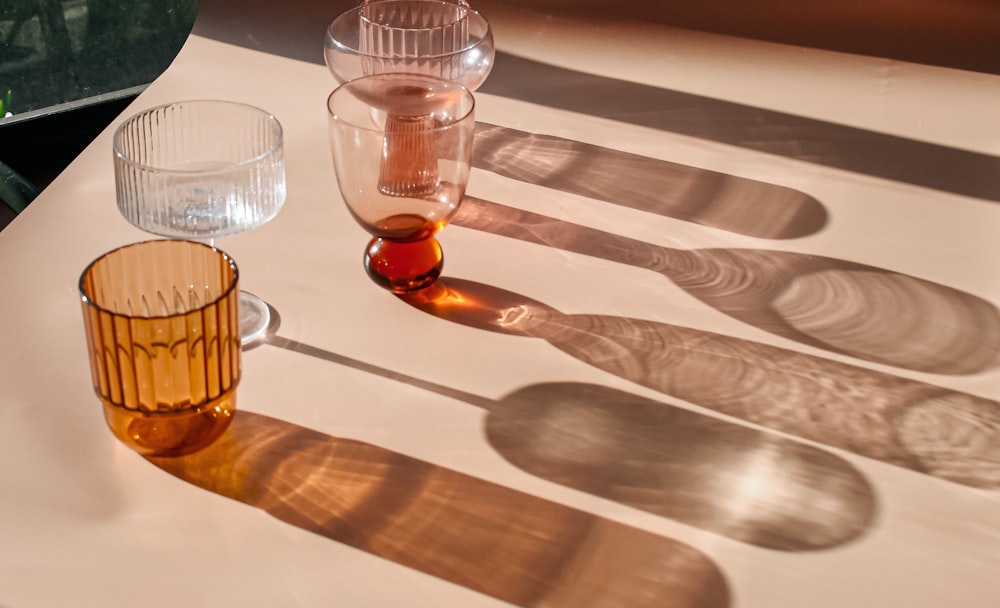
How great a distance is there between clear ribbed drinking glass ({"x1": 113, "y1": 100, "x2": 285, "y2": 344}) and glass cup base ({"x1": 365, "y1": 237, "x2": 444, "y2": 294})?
0.39ft

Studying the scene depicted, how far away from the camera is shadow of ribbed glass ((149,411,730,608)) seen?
76 cm

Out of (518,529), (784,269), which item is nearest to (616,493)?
(518,529)

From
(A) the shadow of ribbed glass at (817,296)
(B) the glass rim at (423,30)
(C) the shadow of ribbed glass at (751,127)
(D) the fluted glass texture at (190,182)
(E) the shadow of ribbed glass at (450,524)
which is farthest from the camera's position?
(C) the shadow of ribbed glass at (751,127)

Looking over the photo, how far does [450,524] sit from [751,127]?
2.69 ft

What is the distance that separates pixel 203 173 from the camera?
0.88 metres

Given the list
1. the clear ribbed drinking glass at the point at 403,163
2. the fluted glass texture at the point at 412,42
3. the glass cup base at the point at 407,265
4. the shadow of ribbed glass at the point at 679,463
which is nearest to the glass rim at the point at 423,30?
the fluted glass texture at the point at 412,42

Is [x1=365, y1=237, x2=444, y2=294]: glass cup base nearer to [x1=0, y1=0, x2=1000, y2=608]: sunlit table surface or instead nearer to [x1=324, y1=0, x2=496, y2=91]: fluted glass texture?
[x1=0, y1=0, x2=1000, y2=608]: sunlit table surface

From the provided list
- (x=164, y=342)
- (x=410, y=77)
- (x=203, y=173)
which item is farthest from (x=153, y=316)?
(x=410, y=77)

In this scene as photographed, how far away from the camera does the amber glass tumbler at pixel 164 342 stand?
31.0 inches

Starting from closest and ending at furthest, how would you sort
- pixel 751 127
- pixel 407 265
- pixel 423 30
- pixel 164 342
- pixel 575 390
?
pixel 164 342
pixel 575 390
pixel 407 265
pixel 423 30
pixel 751 127

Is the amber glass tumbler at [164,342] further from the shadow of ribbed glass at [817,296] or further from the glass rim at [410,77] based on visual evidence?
the shadow of ribbed glass at [817,296]

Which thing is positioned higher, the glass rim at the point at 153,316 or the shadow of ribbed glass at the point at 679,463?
the glass rim at the point at 153,316

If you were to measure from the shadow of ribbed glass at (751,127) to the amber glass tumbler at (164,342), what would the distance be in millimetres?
704

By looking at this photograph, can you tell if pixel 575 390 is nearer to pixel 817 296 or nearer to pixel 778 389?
pixel 778 389
